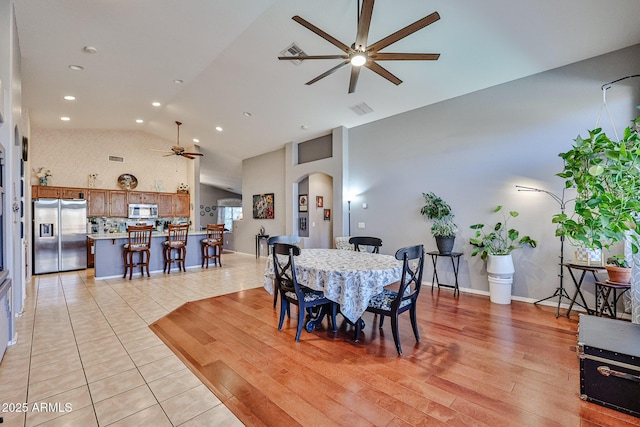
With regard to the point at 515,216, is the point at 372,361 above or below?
below

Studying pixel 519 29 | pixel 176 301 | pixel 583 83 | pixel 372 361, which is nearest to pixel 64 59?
pixel 176 301

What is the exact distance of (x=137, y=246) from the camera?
18.4 feet

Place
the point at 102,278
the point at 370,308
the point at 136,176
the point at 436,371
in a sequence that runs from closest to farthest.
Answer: the point at 436,371
the point at 370,308
the point at 102,278
the point at 136,176

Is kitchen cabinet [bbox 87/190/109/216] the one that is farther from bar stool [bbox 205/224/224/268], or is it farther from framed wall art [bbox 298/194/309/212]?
framed wall art [bbox 298/194/309/212]

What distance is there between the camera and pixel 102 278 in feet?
18.3

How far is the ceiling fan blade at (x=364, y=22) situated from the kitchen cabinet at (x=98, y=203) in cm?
793

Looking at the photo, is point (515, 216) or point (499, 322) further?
point (515, 216)

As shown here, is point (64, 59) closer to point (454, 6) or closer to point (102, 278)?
point (102, 278)

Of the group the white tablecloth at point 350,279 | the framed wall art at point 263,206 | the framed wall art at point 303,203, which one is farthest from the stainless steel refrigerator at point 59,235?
the white tablecloth at point 350,279

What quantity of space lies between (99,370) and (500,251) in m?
4.81

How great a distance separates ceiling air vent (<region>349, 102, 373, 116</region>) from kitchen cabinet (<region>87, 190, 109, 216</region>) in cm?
693

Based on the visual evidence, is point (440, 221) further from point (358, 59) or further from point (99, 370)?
point (99, 370)

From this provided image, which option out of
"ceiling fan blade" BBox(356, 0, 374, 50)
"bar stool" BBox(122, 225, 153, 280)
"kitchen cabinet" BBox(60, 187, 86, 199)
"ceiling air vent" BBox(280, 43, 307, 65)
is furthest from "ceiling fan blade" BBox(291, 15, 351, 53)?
"kitchen cabinet" BBox(60, 187, 86, 199)

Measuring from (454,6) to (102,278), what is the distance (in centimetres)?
731
